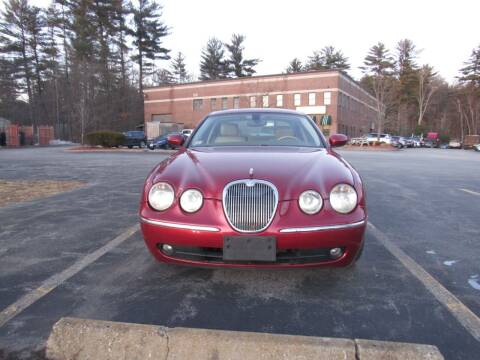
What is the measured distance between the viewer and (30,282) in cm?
294

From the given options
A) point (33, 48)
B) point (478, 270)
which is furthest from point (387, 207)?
point (33, 48)

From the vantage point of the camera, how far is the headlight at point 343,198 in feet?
8.42

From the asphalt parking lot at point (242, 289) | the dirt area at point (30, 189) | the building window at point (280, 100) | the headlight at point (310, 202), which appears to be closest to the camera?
the asphalt parking lot at point (242, 289)

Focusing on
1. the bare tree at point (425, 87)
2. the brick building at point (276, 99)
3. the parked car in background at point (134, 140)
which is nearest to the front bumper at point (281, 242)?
the parked car in background at point (134, 140)

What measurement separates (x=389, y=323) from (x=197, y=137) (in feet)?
8.95

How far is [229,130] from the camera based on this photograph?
4.05 meters

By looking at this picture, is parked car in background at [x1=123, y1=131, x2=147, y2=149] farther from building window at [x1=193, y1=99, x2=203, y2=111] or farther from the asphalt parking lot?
the asphalt parking lot

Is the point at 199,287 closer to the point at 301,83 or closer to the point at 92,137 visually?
the point at 92,137

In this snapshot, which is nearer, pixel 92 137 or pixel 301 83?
pixel 92 137

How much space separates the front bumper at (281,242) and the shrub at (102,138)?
2781 cm

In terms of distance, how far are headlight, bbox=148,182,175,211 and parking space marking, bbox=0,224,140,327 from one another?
3.62 ft

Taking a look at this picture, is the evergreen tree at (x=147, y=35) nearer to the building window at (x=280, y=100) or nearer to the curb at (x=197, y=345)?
the building window at (x=280, y=100)

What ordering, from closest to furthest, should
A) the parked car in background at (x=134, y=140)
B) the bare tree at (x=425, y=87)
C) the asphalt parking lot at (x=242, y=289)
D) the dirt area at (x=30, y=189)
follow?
the asphalt parking lot at (x=242, y=289), the dirt area at (x=30, y=189), the parked car in background at (x=134, y=140), the bare tree at (x=425, y=87)

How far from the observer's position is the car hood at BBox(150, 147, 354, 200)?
257cm
